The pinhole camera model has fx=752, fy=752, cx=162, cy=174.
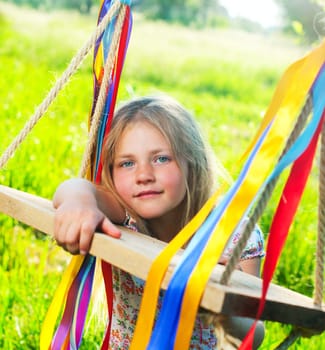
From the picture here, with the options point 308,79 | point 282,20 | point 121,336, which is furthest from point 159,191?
point 282,20

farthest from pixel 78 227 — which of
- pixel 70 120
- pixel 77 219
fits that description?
pixel 70 120

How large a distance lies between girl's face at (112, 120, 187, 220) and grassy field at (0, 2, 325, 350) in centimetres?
29

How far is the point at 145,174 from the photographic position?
1.82 meters

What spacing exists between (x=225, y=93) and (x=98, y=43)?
9.73m

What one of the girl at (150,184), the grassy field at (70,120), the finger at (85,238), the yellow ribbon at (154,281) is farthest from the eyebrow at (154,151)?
the yellow ribbon at (154,281)

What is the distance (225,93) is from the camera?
11664mm

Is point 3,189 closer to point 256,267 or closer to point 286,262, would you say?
point 256,267

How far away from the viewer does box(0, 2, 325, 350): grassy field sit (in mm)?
2662

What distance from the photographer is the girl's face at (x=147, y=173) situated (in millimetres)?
1831

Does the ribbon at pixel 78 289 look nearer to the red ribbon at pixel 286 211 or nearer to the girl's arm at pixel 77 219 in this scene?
the girl's arm at pixel 77 219

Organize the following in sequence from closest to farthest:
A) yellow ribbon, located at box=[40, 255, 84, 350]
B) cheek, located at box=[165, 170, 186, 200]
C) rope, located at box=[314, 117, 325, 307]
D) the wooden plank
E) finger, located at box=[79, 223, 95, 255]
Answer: the wooden plank < rope, located at box=[314, 117, 325, 307] < finger, located at box=[79, 223, 95, 255] < yellow ribbon, located at box=[40, 255, 84, 350] < cheek, located at box=[165, 170, 186, 200]

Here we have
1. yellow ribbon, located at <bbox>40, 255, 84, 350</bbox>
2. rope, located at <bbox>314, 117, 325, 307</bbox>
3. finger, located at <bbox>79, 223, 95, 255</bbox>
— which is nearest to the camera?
rope, located at <bbox>314, 117, 325, 307</bbox>

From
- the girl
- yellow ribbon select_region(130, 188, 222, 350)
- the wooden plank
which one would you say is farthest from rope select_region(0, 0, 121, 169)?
yellow ribbon select_region(130, 188, 222, 350)

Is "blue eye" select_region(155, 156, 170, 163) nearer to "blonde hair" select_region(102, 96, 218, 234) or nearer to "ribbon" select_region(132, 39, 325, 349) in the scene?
"blonde hair" select_region(102, 96, 218, 234)
